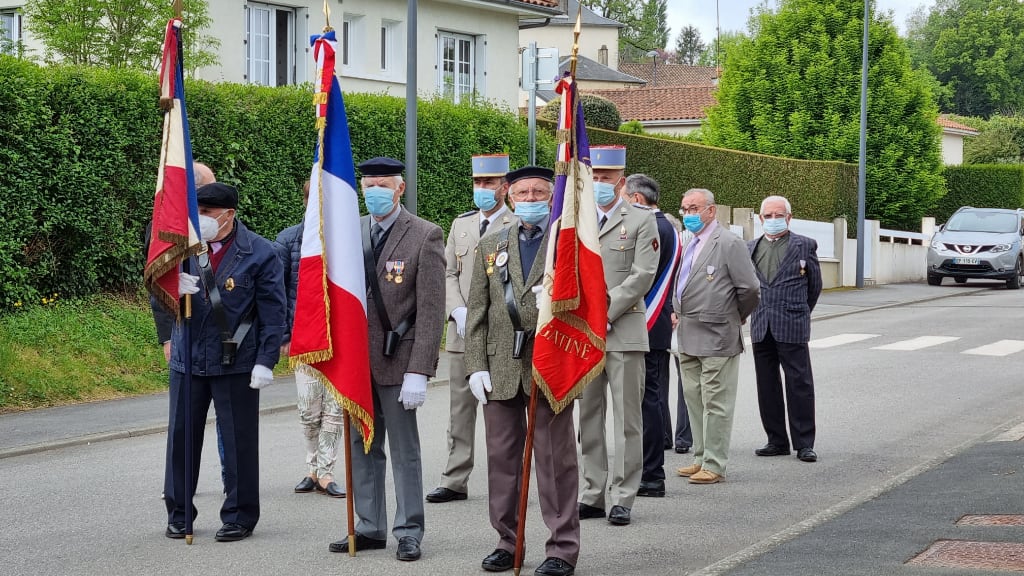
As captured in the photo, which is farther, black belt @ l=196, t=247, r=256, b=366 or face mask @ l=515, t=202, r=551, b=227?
black belt @ l=196, t=247, r=256, b=366

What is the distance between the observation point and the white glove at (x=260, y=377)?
7.60m

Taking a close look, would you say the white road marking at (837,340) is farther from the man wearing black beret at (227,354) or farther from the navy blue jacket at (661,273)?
the man wearing black beret at (227,354)

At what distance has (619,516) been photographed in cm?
829

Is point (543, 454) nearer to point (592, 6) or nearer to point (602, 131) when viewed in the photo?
point (602, 131)

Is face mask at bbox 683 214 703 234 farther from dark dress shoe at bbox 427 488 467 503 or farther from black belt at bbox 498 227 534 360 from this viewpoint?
black belt at bbox 498 227 534 360

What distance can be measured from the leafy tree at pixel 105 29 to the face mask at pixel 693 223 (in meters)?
11.2

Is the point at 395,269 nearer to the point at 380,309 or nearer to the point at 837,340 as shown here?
the point at 380,309

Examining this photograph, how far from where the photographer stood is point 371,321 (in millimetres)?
7512

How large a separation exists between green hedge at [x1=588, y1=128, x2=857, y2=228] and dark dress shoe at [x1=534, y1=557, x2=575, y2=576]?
2598 cm

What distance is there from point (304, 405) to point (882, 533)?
3901mm

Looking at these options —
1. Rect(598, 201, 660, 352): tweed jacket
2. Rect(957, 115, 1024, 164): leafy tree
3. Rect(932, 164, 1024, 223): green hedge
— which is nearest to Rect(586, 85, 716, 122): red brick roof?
Rect(932, 164, 1024, 223): green hedge

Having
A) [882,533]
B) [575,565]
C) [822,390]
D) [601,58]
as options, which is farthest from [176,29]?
[601,58]

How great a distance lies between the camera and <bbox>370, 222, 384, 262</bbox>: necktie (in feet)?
24.9

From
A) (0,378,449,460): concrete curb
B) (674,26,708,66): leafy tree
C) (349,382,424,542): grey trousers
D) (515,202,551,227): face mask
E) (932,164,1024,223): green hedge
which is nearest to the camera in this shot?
(515,202,551,227): face mask
